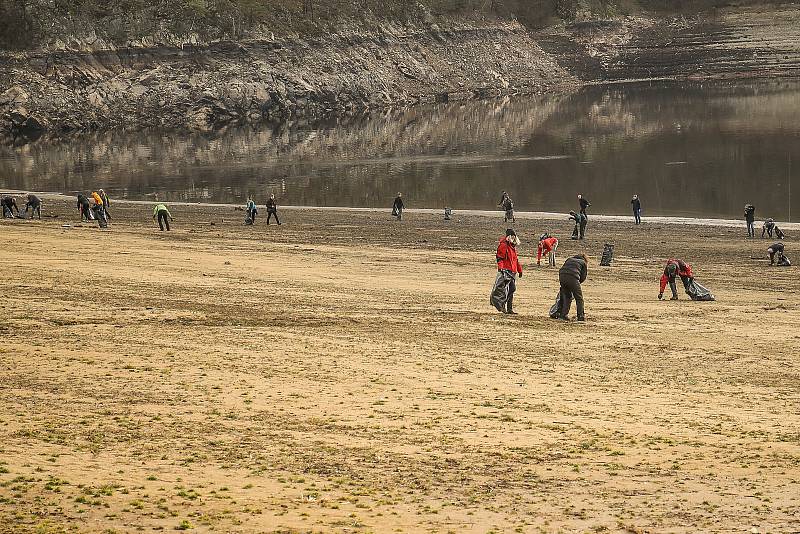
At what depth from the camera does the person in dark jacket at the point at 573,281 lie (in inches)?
857

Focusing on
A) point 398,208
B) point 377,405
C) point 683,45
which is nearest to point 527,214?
point 398,208

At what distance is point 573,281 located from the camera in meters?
21.8

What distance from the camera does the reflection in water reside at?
57.2 meters

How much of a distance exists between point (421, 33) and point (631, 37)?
31.1 m

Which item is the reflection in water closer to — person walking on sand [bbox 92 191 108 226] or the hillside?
the hillside

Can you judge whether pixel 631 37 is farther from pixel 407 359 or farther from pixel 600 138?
pixel 407 359

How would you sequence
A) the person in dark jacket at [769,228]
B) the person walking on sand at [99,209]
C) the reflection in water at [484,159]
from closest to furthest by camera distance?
the person in dark jacket at [769,228] < the person walking on sand at [99,209] < the reflection in water at [484,159]

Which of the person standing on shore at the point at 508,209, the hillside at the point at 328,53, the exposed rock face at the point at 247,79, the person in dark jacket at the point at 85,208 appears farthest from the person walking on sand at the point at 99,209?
the exposed rock face at the point at 247,79

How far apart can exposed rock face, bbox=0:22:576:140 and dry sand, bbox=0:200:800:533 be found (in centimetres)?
8066

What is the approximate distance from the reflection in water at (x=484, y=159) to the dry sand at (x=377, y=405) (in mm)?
28502

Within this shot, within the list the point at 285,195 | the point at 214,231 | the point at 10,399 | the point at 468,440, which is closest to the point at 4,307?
the point at 10,399

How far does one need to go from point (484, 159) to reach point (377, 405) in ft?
194

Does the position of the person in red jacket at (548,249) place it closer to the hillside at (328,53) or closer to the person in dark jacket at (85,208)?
the person in dark jacket at (85,208)

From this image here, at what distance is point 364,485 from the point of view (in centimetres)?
1180
